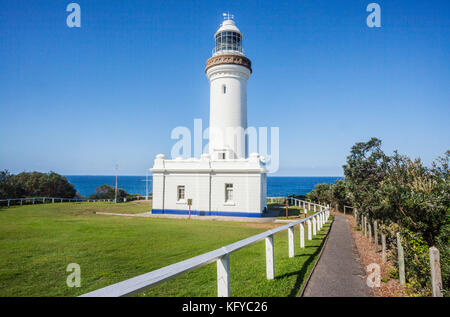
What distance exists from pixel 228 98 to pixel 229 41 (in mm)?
5263

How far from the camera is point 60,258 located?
6684 millimetres

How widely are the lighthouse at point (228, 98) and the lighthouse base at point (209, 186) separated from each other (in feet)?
6.74

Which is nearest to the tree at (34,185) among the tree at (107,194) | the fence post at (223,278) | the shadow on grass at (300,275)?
the tree at (107,194)

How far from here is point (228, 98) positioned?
22094 mm

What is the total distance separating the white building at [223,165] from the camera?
19.4 meters

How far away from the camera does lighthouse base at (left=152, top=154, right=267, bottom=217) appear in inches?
755

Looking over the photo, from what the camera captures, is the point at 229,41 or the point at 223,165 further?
the point at 229,41

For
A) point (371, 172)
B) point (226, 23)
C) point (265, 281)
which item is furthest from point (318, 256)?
point (226, 23)

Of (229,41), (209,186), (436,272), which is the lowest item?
(436,272)

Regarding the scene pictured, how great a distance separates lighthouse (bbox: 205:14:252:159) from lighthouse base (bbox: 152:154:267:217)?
205 cm

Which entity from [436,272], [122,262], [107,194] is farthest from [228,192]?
[107,194]

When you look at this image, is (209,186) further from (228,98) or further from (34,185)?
(34,185)

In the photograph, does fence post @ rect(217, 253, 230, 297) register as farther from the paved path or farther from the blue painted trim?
the blue painted trim
